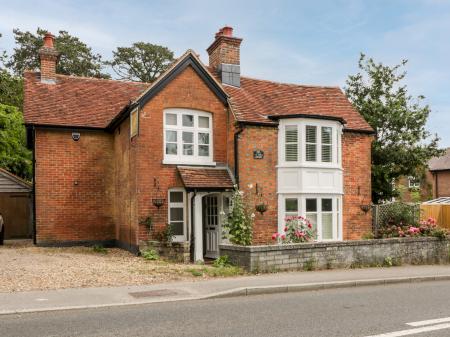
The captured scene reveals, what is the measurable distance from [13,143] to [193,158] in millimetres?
15812

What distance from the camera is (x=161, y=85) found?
1703 centimetres

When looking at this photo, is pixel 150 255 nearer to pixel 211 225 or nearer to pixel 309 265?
pixel 211 225

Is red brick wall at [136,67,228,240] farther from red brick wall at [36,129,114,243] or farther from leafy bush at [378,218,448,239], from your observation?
leafy bush at [378,218,448,239]

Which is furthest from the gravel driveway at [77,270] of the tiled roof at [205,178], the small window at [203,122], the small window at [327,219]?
the small window at [327,219]

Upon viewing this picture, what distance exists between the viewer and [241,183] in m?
17.4

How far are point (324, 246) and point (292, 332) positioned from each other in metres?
7.26

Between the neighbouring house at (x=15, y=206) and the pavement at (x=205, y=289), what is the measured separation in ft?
53.6

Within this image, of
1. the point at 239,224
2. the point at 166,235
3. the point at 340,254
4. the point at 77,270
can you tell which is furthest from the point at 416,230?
the point at 77,270

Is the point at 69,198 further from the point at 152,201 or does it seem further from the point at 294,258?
the point at 294,258

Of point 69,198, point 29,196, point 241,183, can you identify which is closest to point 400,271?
point 241,183

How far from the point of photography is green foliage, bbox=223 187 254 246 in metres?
15.2

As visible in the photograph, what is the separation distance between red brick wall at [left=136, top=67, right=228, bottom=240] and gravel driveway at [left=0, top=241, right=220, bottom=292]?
1792mm

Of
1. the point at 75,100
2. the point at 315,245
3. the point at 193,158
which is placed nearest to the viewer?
the point at 315,245

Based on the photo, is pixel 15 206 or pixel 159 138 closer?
pixel 159 138
